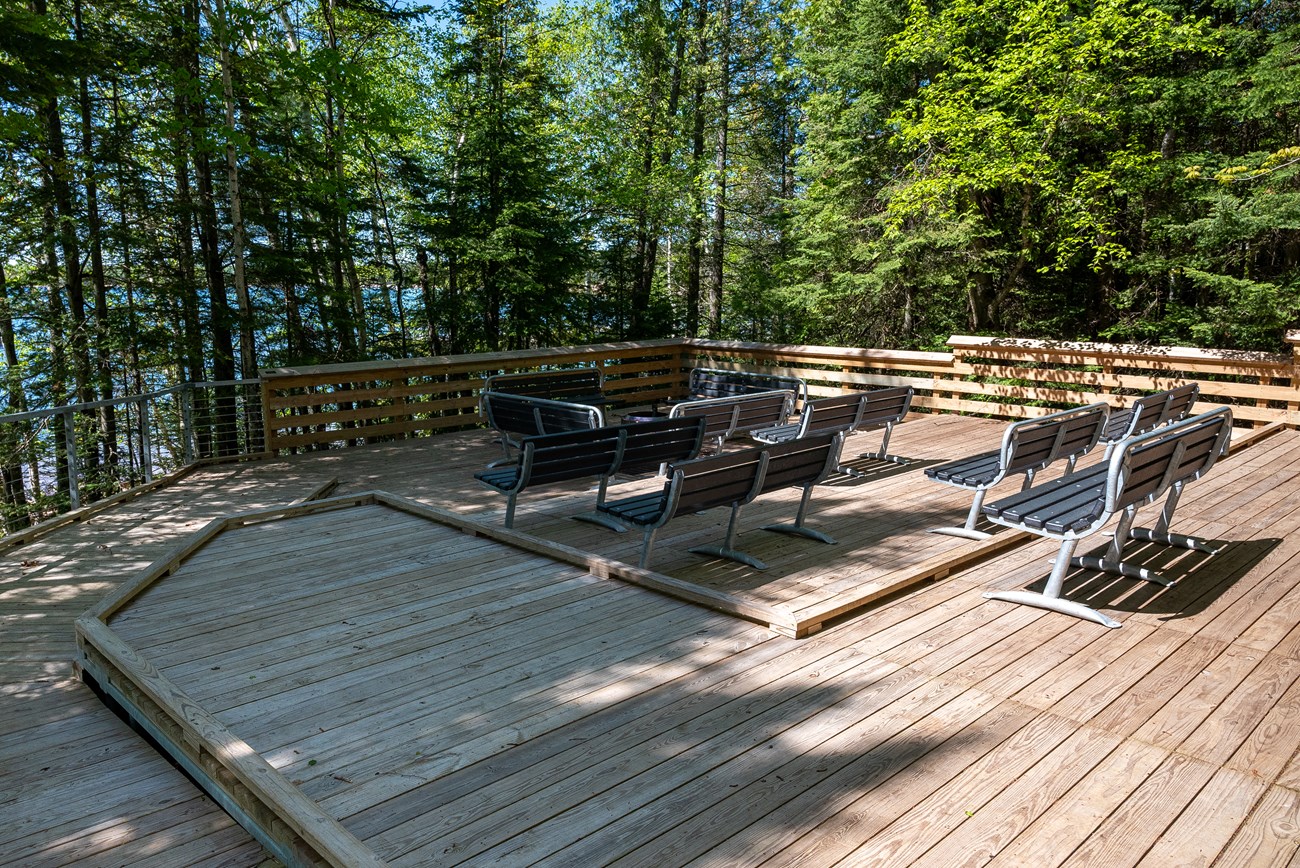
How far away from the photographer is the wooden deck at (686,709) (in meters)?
2.18

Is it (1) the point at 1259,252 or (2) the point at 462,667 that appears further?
(1) the point at 1259,252

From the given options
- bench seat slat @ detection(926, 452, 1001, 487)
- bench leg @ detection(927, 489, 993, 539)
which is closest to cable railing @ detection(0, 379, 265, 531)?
bench seat slat @ detection(926, 452, 1001, 487)

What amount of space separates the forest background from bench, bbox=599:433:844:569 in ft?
21.6

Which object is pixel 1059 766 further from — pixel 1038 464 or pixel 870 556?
pixel 1038 464

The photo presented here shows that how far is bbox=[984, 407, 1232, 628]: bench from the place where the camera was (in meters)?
3.58

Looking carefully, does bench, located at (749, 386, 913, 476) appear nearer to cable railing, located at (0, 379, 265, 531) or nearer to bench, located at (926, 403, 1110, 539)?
bench, located at (926, 403, 1110, 539)

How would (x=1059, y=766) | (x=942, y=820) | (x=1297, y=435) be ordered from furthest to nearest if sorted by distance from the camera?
(x=1297, y=435)
(x=1059, y=766)
(x=942, y=820)

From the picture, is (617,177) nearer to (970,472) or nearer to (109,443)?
(109,443)

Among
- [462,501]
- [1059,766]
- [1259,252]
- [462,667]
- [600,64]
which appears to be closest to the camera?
[1059,766]

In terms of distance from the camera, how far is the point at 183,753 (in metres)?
2.65

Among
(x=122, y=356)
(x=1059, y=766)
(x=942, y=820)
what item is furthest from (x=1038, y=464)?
(x=122, y=356)

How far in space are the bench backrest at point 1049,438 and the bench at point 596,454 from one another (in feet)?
6.77

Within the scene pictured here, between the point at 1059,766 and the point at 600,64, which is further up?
the point at 600,64

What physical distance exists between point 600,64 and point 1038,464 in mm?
17096
